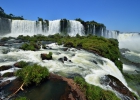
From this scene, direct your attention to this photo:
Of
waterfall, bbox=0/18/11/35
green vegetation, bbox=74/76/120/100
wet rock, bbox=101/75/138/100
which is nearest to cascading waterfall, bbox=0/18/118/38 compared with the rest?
waterfall, bbox=0/18/11/35

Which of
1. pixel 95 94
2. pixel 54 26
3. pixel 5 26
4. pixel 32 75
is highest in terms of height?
pixel 54 26

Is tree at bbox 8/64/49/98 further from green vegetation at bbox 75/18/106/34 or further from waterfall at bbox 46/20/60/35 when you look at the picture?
green vegetation at bbox 75/18/106/34

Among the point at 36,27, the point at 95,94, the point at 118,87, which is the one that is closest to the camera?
the point at 95,94

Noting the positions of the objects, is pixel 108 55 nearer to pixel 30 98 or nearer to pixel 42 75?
pixel 42 75

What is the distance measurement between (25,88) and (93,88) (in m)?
2.95

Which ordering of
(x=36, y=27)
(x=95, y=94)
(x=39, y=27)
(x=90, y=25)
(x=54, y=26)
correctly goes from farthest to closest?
(x=90, y=25) → (x=54, y=26) → (x=39, y=27) → (x=36, y=27) → (x=95, y=94)

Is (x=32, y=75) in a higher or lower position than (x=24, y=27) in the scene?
lower

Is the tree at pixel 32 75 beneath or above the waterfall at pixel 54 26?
beneath

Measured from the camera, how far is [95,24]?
60656 millimetres

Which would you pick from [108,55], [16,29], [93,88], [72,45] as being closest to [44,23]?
[16,29]

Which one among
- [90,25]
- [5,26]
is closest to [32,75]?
[5,26]

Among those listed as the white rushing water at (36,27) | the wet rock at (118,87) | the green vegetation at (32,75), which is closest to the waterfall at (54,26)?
the white rushing water at (36,27)

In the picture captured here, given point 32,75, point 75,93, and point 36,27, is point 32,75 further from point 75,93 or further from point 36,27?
point 36,27

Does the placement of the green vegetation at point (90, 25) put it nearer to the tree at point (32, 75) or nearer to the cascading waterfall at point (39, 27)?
the cascading waterfall at point (39, 27)
